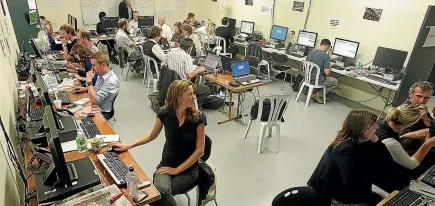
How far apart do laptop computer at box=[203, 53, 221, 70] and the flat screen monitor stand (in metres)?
2.51

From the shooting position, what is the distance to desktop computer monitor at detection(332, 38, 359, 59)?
17.9ft

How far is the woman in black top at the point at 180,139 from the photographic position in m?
2.21

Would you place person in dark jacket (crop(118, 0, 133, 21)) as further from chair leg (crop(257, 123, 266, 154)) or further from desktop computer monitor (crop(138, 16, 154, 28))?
chair leg (crop(257, 123, 266, 154))

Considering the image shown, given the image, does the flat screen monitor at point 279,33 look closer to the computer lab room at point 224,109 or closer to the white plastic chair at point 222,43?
the computer lab room at point 224,109

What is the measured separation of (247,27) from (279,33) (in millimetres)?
1132

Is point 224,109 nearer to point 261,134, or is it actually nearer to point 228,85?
point 228,85

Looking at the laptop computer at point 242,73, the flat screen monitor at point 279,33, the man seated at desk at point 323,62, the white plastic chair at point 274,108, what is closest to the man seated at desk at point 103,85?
the white plastic chair at point 274,108

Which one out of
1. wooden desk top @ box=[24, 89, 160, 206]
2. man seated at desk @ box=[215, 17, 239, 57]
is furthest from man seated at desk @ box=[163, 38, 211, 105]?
man seated at desk @ box=[215, 17, 239, 57]

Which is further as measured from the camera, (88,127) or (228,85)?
(228,85)

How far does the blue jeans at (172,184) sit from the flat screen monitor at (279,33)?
5214mm

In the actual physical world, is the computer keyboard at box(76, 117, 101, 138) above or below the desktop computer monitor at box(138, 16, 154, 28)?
below

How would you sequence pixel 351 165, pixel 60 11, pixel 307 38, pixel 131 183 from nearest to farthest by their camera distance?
1. pixel 131 183
2. pixel 351 165
3. pixel 307 38
4. pixel 60 11

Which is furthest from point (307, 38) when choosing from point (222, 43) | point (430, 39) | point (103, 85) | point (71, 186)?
point (71, 186)

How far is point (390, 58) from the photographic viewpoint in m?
4.91
